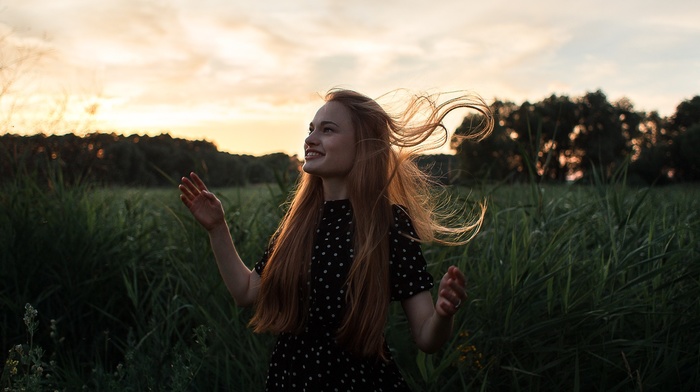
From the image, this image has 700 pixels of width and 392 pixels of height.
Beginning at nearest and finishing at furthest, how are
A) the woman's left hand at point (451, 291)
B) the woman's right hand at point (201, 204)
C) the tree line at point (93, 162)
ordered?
1. the woman's left hand at point (451, 291)
2. the woman's right hand at point (201, 204)
3. the tree line at point (93, 162)

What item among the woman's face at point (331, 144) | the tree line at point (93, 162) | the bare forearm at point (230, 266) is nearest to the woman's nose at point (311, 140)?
the woman's face at point (331, 144)

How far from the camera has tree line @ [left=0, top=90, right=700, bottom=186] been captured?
3502mm

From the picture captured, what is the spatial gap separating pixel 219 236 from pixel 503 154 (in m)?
12.4

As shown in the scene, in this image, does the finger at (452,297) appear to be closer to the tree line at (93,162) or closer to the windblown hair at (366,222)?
the windblown hair at (366,222)

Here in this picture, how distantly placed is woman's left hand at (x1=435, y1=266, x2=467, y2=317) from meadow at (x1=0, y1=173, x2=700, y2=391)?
A: 54cm

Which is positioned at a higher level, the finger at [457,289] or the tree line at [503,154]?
the tree line at [503,154]

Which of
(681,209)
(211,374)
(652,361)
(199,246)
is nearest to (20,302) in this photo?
(199,246)

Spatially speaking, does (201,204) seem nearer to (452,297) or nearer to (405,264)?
(405,264)

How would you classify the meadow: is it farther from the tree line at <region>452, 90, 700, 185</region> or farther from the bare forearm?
the tree line at <region>452, 90, 700, 185</region>

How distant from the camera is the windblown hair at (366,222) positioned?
69.8 inches

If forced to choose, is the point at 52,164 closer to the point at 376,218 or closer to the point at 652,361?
the point at 376,218

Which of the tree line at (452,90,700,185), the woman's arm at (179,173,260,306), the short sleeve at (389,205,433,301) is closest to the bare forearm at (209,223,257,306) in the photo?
the woman's arm at (179,173,260,306)

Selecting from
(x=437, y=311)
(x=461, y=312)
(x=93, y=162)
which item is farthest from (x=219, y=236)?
(x=93, y=162)

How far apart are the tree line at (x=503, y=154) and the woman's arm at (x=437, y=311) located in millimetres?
704
